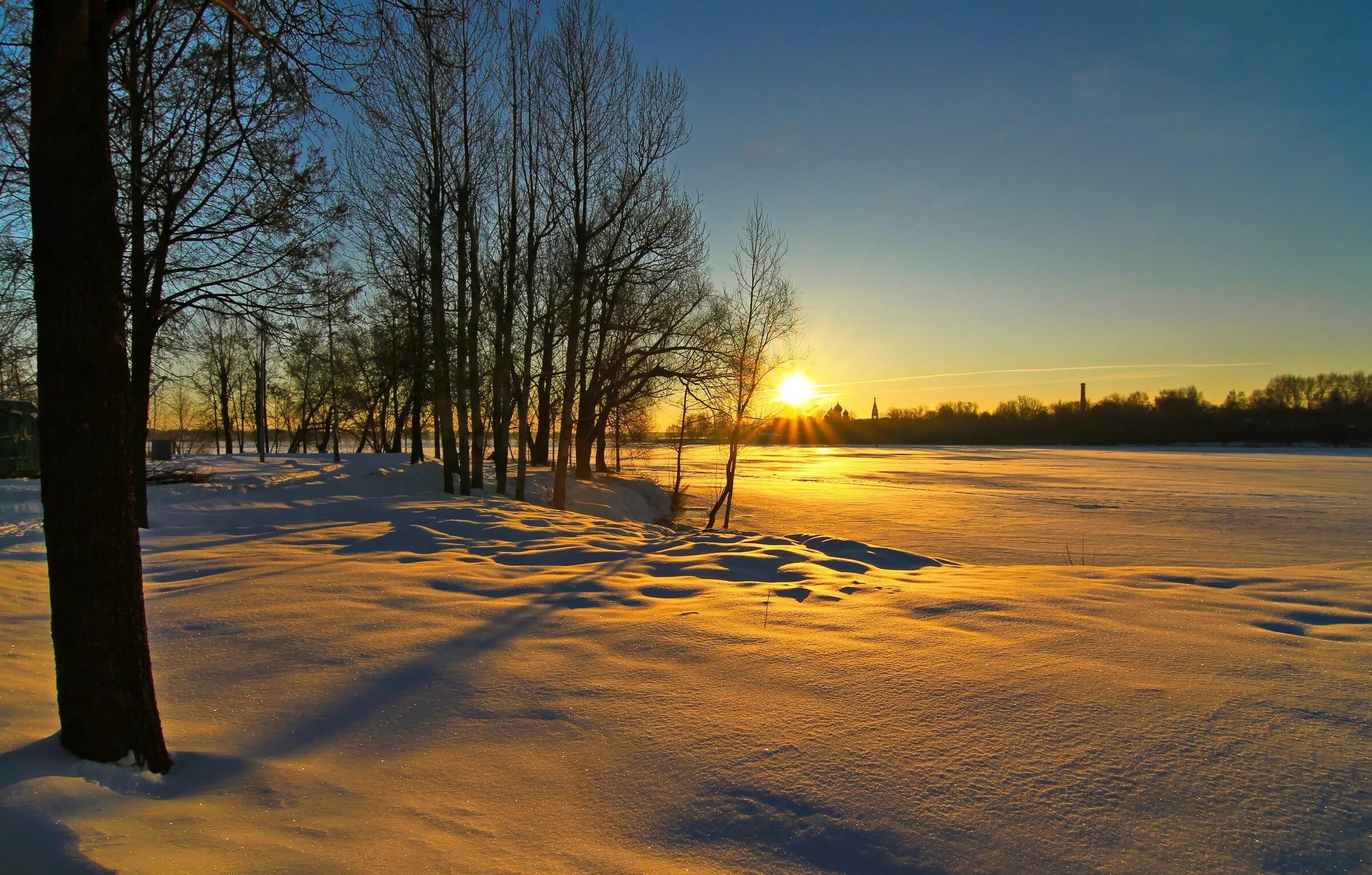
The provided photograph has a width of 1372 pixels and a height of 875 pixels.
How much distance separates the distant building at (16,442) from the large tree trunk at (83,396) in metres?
18.4

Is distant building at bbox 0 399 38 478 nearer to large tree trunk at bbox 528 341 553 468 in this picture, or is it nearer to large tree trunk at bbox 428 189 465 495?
large tree trunk at bbox 428 189 465 495

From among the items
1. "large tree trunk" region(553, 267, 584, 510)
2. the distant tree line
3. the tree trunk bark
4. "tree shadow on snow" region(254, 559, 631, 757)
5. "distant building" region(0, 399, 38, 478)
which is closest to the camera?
"tree shadow on snow" region(254, 559, 631, 757)

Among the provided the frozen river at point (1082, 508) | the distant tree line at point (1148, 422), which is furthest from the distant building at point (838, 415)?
the frozen river at point (1082, 508)

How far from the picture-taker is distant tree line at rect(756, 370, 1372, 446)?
6850cm

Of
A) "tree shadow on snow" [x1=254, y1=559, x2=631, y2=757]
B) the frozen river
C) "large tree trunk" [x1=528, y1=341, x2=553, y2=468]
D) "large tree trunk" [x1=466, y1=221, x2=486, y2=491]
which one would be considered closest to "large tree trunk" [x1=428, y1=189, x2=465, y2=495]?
"large tree trunk" [x1=466, y1=221, x2=486, y2=491]

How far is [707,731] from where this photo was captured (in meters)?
2.71

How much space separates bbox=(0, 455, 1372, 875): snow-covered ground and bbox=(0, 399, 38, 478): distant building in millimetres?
14436

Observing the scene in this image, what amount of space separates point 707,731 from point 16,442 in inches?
804

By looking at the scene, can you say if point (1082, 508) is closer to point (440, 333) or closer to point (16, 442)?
point (440, 333)

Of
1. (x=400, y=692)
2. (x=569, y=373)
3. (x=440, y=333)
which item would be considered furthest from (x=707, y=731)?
(x=440, y=333)

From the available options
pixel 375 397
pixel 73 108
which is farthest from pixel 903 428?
pixel 73 108

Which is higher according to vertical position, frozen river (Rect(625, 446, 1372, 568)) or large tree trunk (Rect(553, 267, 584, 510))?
large tree trunk (Rect(553, 267, 584, 510))

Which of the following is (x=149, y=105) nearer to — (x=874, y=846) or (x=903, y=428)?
(x=874, y=846)

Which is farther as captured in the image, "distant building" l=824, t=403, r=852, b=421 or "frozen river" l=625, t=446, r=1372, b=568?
"distant building" l=824, t=403, r=852, b=421
